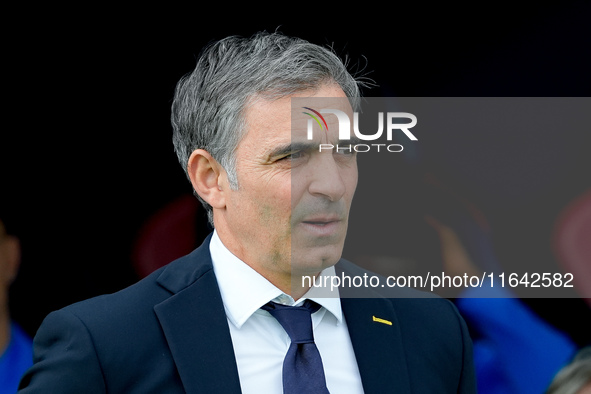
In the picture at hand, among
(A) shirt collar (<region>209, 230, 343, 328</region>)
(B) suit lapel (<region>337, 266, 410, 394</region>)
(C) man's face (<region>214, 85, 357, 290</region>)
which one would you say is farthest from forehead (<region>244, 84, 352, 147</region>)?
(B) suit lapel (<region>337, 266, 410, 394</region>)

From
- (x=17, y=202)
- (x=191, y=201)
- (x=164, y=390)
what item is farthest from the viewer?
(x=191, y=201)

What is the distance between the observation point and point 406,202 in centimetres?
273

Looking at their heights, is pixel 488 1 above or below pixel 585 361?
above

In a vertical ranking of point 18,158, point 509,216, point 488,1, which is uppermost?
point 488,1

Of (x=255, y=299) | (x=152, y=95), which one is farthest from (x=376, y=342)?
(x=152, y=95)

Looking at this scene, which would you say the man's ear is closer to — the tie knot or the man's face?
the man's face

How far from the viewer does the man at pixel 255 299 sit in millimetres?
1595

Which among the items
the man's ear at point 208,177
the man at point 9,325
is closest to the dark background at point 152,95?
the man at point 9,325

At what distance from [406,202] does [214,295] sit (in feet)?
3.90

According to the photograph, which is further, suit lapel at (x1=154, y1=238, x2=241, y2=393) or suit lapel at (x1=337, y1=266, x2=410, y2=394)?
suit lapel at (x1=337, y1=266, x2=410, y2=394)

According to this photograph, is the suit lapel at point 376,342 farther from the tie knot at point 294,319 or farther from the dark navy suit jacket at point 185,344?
the tie knot at point 294,319

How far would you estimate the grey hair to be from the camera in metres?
1.75

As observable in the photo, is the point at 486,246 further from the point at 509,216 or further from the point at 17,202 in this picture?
the point at 17,202

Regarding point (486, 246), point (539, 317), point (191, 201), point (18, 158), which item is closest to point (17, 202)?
point (18, 158)
